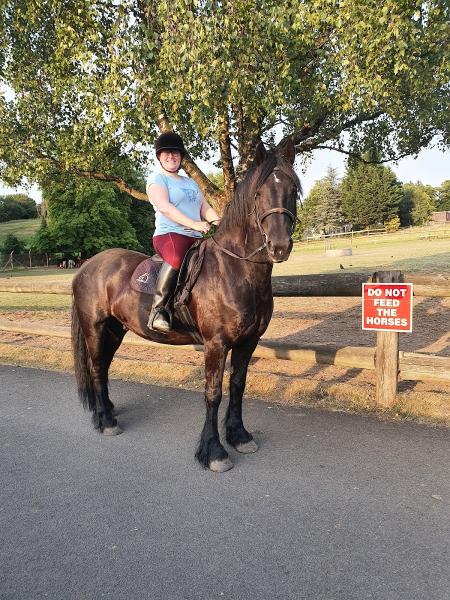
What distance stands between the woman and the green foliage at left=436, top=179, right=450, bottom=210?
12075cm

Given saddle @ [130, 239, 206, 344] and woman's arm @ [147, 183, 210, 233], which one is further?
saddle @ [130, 239, 206, 344]

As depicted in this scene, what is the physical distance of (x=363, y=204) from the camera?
80562 millimetres

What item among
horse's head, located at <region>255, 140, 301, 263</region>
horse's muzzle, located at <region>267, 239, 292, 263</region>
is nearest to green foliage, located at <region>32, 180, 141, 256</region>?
horse's head, located at <region>255, 140, 301, 263</region>

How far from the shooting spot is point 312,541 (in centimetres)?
258

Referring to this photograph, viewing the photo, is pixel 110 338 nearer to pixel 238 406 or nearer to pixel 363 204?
pixel 238 406

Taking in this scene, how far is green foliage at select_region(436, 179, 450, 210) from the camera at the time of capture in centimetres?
10944

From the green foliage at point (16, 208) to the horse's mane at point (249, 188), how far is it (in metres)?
96.1

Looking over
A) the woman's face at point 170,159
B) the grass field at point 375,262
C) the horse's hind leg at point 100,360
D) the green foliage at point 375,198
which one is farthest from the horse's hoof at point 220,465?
the green foliage at point 375,198

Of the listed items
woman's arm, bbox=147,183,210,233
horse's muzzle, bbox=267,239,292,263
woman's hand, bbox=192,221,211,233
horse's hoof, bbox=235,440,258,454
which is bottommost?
horse's hoof, bbox=235,440,258,454

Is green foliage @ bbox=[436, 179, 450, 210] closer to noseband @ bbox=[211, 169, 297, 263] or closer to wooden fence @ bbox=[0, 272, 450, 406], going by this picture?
wooden fence @ bbox=[0, 272, 450, 406]

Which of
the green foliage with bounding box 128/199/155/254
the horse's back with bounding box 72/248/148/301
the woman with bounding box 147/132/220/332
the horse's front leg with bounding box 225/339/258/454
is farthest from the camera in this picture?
the green foliage with bounding box 128/199/155/254

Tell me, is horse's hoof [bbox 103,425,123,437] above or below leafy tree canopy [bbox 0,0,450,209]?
below

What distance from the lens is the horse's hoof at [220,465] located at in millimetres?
3482

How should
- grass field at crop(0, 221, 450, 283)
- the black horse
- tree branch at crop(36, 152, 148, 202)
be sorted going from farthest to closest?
grass field at crop(0, 221, 450, 283)
tree branch at crop(36, 152, 148, 202)
the black horse
